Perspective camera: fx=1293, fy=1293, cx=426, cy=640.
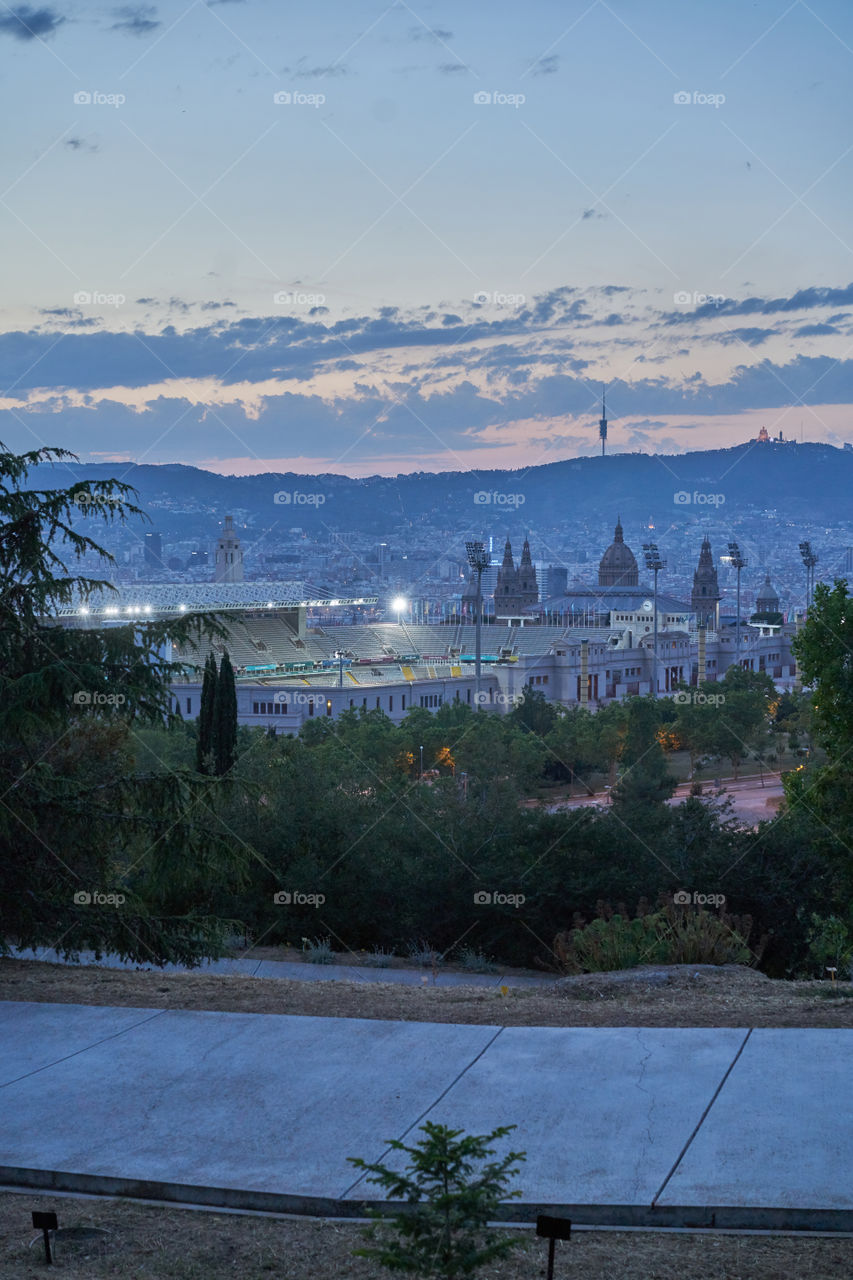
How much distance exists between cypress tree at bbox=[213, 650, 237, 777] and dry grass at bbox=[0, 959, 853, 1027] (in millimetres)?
14716

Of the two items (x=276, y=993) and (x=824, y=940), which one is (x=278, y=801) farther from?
(x=276, y=993)

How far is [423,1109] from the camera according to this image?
15.2ft

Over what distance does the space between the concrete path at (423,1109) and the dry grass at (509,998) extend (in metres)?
0.33

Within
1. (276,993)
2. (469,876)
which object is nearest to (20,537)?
(276,993)

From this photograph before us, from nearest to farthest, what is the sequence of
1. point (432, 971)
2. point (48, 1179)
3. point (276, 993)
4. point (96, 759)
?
point (48, 1179) < point (276, 993) < point (432, 971) < point (96, 759)

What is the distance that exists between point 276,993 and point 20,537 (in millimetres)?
3403

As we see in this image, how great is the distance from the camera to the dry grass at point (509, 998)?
231 inches

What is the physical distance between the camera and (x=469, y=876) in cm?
1694

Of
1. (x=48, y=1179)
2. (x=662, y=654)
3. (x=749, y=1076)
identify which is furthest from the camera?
Answer: (x=662, y=654)
